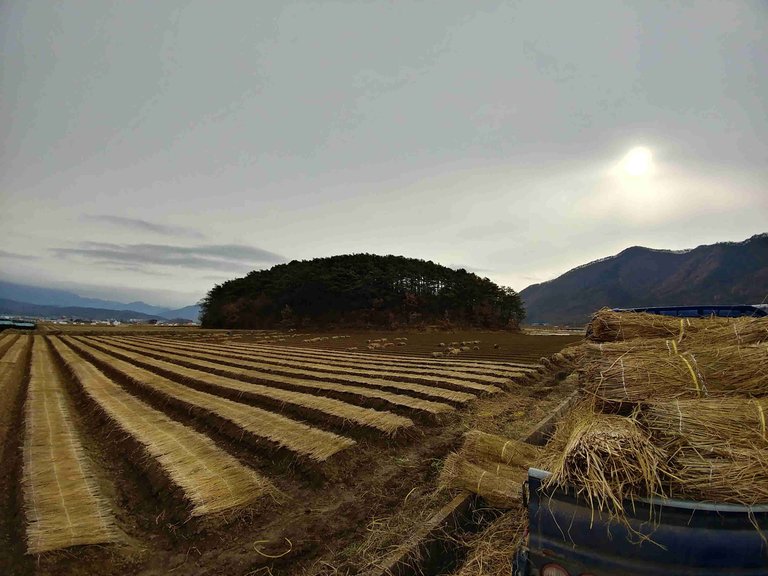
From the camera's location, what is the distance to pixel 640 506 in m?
1.85

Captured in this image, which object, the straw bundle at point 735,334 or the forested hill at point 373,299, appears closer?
the straw bundle at point 735,334

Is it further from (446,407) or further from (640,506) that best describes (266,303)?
(640,506)

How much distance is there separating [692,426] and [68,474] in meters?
6.54

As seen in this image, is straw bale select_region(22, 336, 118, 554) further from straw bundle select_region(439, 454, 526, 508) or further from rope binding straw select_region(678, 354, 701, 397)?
rope binding straw select_region(678, 354, 701, 397)

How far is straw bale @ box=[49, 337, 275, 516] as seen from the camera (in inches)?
170

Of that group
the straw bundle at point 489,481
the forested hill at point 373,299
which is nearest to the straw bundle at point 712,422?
the straw bundle at point 489,481

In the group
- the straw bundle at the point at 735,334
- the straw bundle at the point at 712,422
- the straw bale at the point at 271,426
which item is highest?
the straw bundle at the point at 735,334

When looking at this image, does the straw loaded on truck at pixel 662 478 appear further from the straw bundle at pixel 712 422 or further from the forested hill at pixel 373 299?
the forested hill at pixel 373 299

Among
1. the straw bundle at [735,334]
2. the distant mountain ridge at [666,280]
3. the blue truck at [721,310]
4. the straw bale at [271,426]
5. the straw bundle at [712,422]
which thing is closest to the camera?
the straw bundle at [712,422]

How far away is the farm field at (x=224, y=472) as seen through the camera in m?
3.55

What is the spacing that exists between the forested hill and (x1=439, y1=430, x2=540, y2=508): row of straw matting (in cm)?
5557

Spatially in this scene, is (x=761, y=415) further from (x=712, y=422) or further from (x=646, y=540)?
(x=646, y=540)

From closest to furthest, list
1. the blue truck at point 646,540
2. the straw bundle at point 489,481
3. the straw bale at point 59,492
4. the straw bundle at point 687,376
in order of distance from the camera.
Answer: the blue truck at point 646,540 < the straw bundle at point 687,376 < the straw bale at point 59,492 < the straw bundle at point 489,481

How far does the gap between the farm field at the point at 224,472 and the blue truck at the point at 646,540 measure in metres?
1.92
